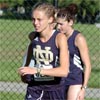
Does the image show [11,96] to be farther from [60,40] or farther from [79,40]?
[60,40]

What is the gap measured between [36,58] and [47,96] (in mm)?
393

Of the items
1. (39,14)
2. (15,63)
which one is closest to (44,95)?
(39,14)

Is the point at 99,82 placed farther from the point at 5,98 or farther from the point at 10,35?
the point at 10,35

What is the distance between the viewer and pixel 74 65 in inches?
220

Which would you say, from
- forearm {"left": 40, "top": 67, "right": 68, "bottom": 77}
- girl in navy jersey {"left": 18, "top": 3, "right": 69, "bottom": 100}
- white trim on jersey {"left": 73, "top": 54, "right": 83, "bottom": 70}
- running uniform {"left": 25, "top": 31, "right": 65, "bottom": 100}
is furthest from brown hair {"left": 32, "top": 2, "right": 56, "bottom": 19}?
white trim on jersey {"left": 73, "top": 54, "right": 83, "bottom": 70}

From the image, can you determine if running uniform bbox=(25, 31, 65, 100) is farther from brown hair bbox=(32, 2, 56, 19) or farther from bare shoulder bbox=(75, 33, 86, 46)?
bare shoulder bbox=(75, 33, 86, 46)

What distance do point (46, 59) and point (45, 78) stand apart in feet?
0.64

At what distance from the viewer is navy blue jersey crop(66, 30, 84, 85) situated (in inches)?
218

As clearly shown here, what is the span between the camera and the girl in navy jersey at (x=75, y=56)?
545cm

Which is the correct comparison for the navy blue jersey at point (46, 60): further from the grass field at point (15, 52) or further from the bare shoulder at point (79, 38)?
the grass field at point (15, 52)

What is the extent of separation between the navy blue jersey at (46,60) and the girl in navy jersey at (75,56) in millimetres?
686

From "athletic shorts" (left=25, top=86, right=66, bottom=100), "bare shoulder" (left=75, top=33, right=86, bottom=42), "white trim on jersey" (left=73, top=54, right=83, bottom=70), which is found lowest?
"athletic shorts" (left=25, top=86, right=66, bottom=100)

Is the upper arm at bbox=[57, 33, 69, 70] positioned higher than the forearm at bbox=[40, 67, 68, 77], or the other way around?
the upper arm at bbox=[57, 33, 69, 70]

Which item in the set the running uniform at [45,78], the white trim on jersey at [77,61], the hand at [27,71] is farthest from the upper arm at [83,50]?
the hand at [27,71]
